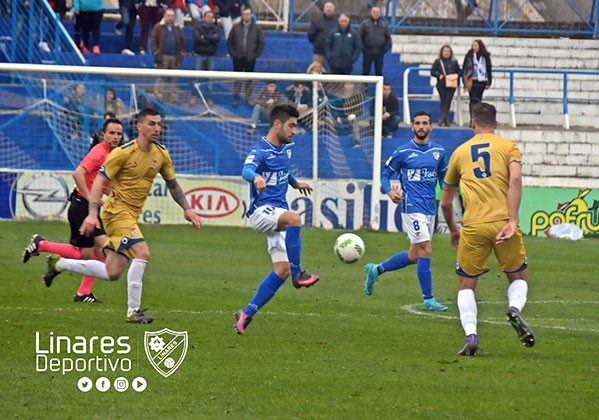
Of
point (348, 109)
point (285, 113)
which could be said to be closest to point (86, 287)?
point (285, 113)

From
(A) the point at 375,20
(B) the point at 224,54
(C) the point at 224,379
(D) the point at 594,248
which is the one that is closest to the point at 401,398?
(C) the point at 224,379

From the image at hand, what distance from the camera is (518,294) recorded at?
10.1 metres

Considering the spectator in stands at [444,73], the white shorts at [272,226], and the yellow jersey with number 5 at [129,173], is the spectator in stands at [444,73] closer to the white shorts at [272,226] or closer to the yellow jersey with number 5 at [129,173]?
the yellow jersey with number 5 at [129,173]

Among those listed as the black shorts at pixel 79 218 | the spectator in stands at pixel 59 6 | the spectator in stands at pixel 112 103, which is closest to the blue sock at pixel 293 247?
the black shorts at pixel 79 218

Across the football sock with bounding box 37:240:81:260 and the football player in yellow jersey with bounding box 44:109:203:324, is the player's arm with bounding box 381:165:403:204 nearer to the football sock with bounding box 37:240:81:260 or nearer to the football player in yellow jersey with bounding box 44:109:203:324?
the football player in yellow jersey with bounding box 44:109:203:324

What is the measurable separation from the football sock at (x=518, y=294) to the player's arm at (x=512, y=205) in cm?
46

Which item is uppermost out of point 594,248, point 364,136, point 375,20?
point 375,20

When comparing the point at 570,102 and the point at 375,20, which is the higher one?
the point at 375,20

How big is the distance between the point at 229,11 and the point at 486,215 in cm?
2006

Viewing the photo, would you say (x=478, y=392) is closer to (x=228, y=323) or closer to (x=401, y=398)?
(x=401, y=398)

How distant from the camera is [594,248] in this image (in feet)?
71.2

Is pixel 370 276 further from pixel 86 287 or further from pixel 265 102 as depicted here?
pixel 265 102

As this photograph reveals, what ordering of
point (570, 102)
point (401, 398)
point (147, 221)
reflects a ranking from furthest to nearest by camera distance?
point (570, 102) → point (147, 221) → point (401, 398)

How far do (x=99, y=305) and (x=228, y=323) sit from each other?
176cm
